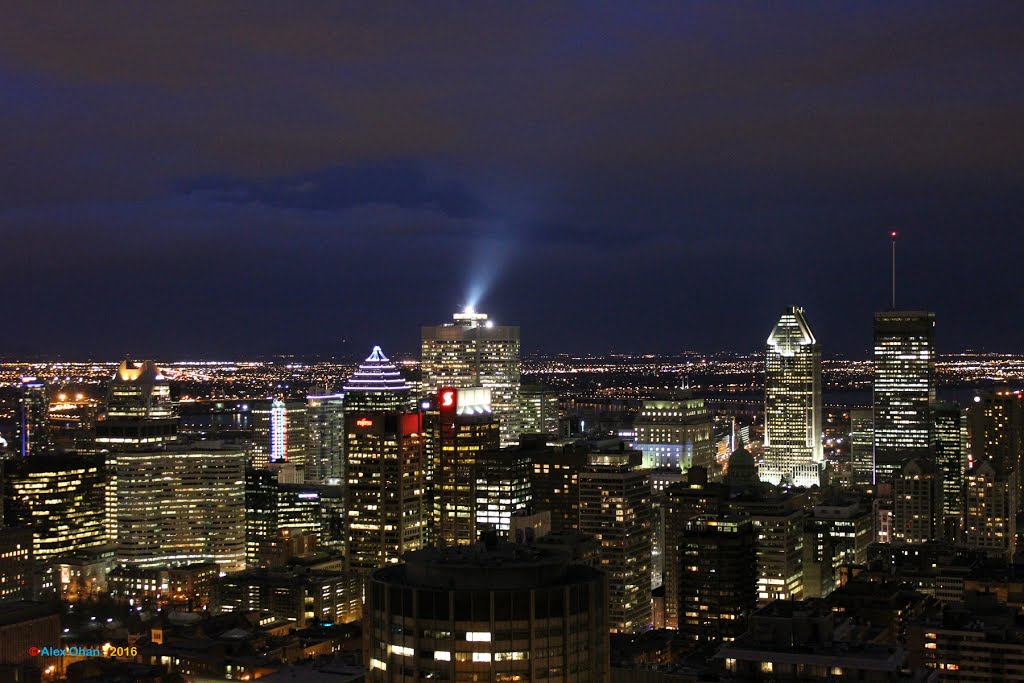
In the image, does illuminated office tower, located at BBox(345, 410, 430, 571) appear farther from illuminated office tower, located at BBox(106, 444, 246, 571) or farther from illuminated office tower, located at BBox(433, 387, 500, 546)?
illuminated office tower, located at BBox(106, 444, 246, 571)

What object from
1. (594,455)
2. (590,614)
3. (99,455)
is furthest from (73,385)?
(590,614)

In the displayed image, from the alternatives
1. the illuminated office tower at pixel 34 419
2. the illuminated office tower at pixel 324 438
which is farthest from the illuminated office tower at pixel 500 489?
the illuminated office tower at pixel 34 419

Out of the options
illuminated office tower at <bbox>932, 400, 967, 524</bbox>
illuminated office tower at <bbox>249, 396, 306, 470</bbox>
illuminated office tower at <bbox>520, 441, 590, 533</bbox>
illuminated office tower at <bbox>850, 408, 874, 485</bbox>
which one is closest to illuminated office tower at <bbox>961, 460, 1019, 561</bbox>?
illuminated office tower at <bbox>932, 400, 967, 524</bbox>

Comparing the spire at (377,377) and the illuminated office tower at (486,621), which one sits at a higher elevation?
the spire at (377,377)

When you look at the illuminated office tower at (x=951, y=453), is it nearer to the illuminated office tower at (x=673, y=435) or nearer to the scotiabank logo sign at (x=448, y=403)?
the illuminated office tower at (x=673, y=435)

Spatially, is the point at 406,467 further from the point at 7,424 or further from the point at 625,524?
the point at 7,424

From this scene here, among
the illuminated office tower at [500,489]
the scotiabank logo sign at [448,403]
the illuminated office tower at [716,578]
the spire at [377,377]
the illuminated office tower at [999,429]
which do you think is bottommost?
the illuminated office tower at [716,578]
